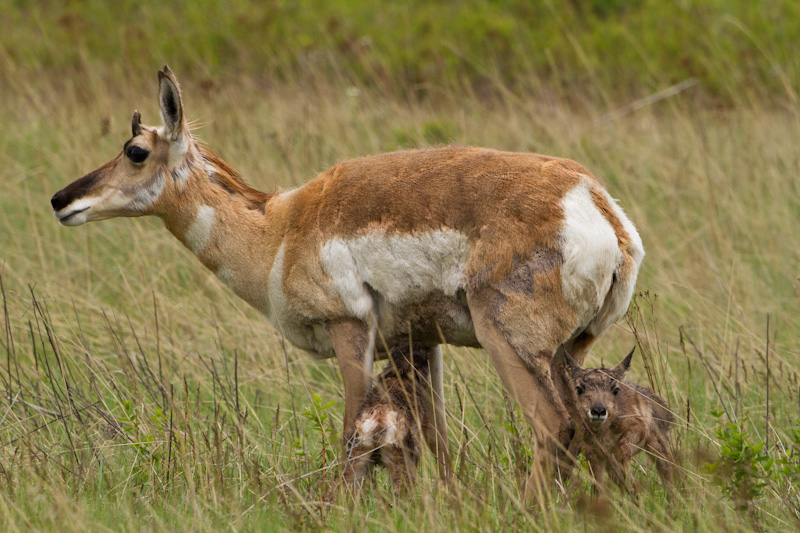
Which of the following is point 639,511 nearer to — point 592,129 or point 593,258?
point 593,258

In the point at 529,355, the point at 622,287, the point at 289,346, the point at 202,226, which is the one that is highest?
the point at 202,226

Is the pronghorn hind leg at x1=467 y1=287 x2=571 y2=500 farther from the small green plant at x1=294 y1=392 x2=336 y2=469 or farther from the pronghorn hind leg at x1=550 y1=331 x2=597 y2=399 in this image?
the small green plant at x1=294 y1=392 x2=336 y2=469

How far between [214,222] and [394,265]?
1150 mm

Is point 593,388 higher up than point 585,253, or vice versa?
point 585,253

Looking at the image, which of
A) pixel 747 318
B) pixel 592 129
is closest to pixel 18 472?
pixel 747 318

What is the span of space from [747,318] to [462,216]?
302 centimetres

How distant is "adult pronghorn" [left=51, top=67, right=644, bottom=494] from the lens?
4.61m

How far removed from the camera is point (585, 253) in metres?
4.54

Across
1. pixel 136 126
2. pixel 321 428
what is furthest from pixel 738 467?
pixel 136 126

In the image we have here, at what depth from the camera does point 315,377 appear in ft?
23.0

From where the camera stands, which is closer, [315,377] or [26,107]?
[315,377]

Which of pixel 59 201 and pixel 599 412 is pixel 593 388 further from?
pixel 59 201

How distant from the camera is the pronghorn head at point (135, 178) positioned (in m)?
5.45

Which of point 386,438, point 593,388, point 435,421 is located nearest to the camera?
point 386,438
